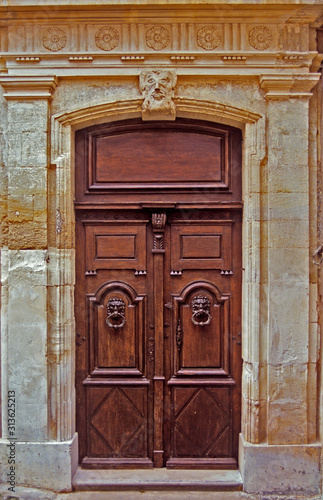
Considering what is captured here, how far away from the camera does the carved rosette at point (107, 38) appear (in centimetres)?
368

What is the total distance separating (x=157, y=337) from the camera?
3.93m

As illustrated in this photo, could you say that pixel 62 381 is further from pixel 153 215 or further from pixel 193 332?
pixel 153 215

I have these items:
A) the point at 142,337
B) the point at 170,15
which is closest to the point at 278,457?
the point at 142,337

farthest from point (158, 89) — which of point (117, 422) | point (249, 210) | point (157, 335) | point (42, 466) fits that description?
point (42, 466)

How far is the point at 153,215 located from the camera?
388 centimetres

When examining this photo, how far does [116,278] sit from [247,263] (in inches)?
50.8

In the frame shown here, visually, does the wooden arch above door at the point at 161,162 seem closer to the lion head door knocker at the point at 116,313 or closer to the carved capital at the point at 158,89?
the carved capital at the point at 158,89

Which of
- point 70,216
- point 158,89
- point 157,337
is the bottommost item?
point 157,337

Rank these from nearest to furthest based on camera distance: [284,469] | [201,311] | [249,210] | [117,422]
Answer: [284,469] < [249,210] < [201,311] < [117,422]

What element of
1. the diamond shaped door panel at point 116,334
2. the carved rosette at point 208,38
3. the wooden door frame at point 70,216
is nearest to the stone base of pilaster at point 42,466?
the wooden door frame at point 70,216

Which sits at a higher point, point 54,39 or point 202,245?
point 54,39

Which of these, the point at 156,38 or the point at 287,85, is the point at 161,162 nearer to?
the point at 156,38

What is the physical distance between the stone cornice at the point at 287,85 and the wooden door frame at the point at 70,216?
0.26 metres

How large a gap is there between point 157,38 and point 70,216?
1848mm
